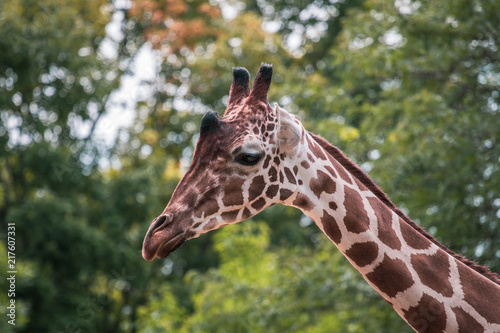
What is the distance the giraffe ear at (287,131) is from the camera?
3.53 meters

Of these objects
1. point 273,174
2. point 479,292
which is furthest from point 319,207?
point 479,292

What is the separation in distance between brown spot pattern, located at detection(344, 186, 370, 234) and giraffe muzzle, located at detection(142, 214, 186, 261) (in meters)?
0.88

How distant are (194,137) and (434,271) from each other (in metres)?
17.3

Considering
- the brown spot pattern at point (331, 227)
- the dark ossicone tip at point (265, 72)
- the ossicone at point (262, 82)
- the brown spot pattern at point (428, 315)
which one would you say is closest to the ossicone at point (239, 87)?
the ossicone at point (262, 82)

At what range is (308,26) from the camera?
22.3 metres

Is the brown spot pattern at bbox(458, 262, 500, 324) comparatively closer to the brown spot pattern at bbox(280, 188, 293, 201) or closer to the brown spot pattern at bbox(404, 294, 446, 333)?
the brown spot pattern at bbox(404, 294, 446, 333)

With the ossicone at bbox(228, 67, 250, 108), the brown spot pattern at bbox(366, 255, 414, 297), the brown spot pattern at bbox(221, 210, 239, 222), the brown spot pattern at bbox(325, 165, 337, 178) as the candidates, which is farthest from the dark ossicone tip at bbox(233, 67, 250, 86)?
the brown spot pattern at bbox(366, 255, 414, 297)

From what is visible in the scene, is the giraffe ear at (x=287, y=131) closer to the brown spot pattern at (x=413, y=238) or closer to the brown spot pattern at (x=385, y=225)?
the brown spot pattern at (x=385, y=225)

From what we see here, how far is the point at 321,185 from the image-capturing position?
3.57 meters

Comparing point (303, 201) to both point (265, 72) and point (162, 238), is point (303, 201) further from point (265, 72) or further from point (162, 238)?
point (162, 238)

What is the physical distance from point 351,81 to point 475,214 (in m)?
3.30

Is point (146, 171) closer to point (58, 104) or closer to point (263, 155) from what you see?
point (58, 104)

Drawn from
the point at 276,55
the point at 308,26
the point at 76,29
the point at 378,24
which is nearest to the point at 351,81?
the point at 378,24

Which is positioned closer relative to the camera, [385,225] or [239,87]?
[385,225]
